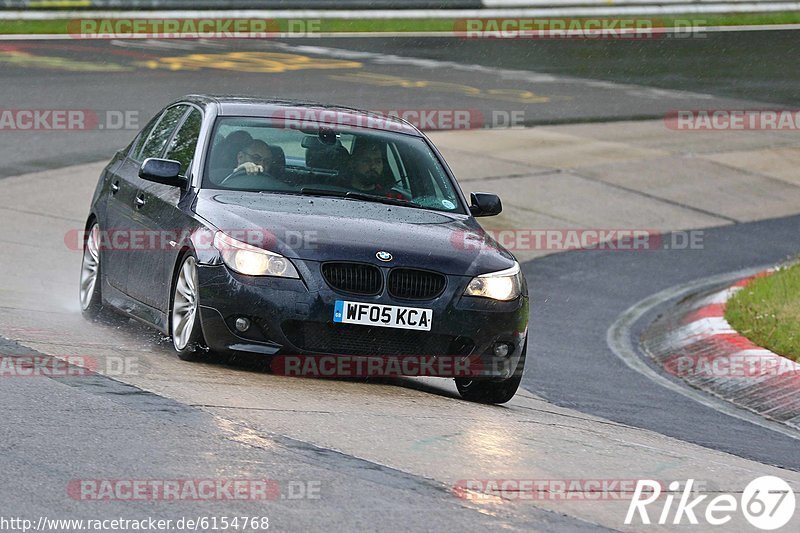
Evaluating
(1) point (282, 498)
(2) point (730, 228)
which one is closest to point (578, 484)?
(1) point (282, 498)

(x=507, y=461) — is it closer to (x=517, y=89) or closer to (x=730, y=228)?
Result: (x=730, y=228)

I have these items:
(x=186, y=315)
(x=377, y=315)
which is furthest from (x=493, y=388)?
(x=186, y=315)

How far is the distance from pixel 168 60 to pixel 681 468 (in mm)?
18764

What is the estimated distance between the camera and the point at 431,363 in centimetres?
A: 813

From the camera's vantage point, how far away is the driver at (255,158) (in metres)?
9.01

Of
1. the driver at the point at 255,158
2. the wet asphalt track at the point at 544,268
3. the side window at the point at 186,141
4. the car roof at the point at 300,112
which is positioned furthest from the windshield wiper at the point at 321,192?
the wet asphalt track at the point at 544,268

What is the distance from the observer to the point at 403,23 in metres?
30.5

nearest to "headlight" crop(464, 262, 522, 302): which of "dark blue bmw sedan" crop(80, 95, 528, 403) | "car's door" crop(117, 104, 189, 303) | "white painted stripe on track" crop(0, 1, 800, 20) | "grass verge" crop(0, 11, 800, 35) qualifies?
"dark blue bmw sedan" crop(80, 95, 528, 403)

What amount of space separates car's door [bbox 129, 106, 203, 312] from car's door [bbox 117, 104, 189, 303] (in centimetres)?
1

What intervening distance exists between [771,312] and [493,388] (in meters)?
3.82

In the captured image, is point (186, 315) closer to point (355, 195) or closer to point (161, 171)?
point (161, 171)

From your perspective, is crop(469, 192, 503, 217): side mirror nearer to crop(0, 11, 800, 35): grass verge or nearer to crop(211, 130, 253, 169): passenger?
crop(211, 130, 253, 169): passenger

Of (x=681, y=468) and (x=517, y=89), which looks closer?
(x=681, y=468)

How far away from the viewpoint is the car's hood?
26.2 feet
